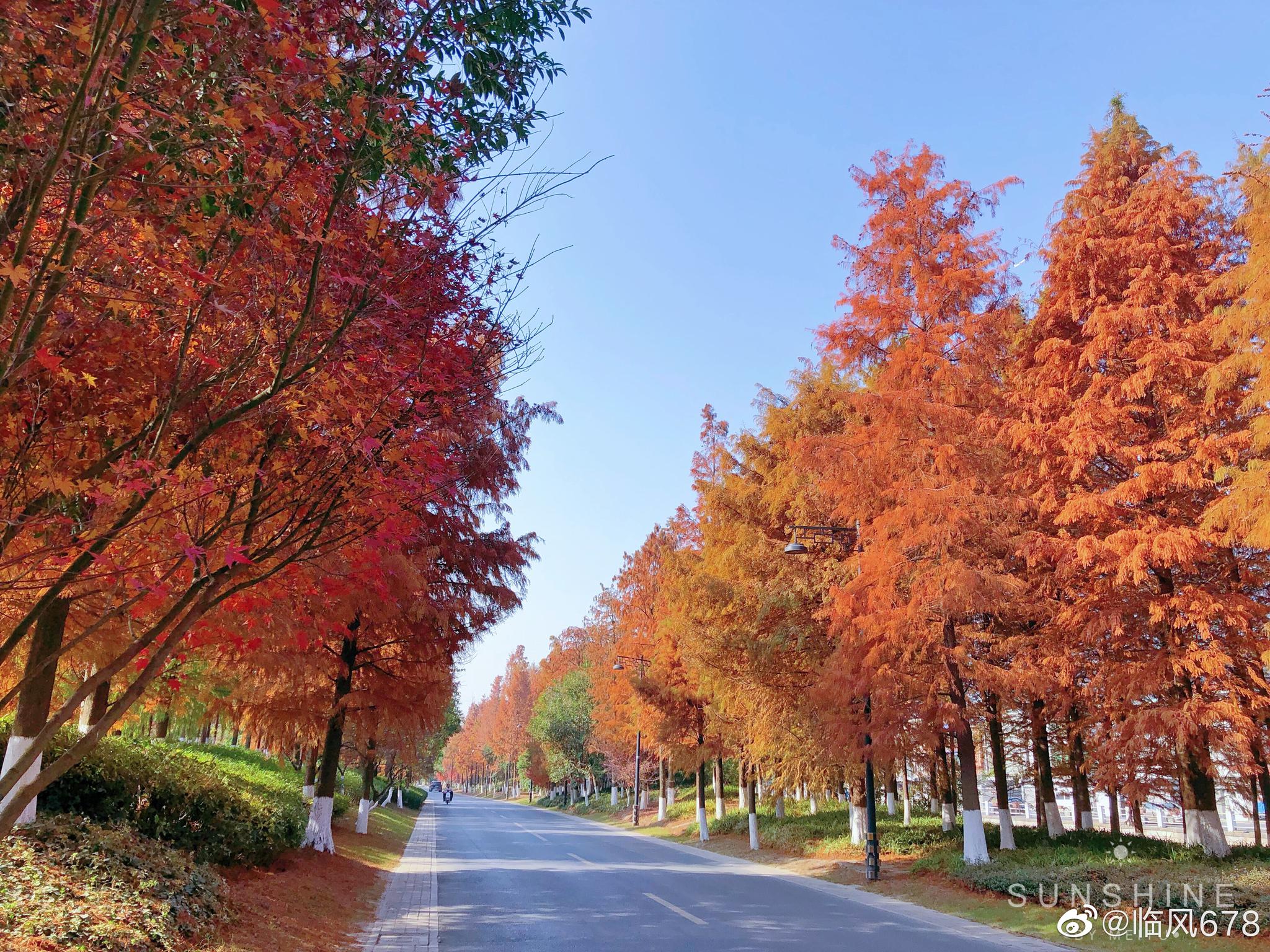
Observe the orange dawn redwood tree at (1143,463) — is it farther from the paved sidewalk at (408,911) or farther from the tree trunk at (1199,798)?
the paved sidewalk at (408,911)

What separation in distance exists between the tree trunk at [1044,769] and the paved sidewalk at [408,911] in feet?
44.5

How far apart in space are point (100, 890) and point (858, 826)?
18.5 metres

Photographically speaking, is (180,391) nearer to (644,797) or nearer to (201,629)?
(201,629)

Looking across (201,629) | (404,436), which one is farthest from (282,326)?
(201,629)

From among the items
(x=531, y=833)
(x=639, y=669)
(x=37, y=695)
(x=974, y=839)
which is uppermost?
(x=639, y=669)

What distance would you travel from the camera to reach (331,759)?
49.3ft

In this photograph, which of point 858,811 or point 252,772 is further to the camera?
point 858,811

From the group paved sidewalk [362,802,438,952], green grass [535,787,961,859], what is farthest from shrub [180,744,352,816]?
green grass [535,787,961,859]

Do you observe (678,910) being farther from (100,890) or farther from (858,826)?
(858,826)

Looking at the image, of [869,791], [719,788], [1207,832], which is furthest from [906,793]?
[1207,832]

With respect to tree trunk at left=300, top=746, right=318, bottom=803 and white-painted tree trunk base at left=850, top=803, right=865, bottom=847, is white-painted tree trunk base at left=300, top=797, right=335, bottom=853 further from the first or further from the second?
white-painted tree trunk base at left=850, top=803, right=865, bottom=847

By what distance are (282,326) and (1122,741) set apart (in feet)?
47.6

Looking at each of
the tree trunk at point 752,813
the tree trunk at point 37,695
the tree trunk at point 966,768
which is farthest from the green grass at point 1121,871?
the tree trunk at point 37,695

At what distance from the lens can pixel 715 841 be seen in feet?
89.5
